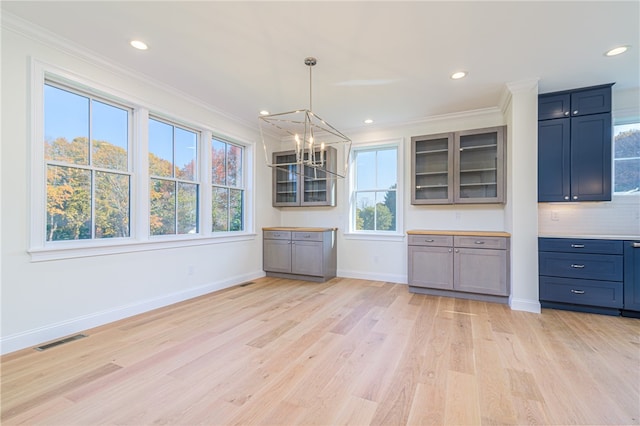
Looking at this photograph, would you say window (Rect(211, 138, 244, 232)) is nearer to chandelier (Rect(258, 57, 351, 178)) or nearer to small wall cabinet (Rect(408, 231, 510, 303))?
chandelier (Rect(258, 57, 351, 178))

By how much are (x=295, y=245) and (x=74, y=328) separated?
10.1ft

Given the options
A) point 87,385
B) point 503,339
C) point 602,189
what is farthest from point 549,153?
point 87,385

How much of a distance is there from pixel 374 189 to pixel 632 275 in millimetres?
3410

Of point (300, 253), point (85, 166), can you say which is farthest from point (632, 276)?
point (85, 166)

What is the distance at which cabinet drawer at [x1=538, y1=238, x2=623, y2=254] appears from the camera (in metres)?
3.26

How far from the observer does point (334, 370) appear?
7.07 ft

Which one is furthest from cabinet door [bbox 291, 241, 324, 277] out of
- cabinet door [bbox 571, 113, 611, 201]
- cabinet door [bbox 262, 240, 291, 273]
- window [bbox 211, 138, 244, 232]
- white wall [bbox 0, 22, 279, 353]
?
cabinet door [bbox 571, 113, 611, 201]

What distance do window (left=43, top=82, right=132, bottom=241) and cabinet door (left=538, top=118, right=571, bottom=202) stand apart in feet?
16.5

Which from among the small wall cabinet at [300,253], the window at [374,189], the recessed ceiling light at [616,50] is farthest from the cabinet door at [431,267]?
the recessed ceiling light at [616,50]

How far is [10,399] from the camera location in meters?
1.79

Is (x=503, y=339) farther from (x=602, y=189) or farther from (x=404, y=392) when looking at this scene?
(x=602, y=189)

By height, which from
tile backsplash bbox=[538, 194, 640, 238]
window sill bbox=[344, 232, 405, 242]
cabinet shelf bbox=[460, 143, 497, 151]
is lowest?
window sill bbox=[344, 232, 405, 242]

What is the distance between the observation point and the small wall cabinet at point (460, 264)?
12.5 ft

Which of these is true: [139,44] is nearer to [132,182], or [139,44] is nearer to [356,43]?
[132,182]
